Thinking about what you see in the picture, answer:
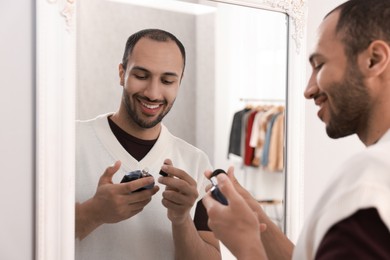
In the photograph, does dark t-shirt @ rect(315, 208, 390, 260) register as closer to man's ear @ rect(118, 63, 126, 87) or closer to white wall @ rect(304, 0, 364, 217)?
man's ear @ rect(118, 63, 126, 87)

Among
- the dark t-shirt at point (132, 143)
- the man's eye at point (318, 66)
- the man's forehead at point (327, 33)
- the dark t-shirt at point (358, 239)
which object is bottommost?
the dark t-shirt at point (358, 239)

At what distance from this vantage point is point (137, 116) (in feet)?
4.66

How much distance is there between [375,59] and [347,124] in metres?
0.15

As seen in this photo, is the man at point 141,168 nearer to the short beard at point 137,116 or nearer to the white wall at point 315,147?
the short beard at point 137,116

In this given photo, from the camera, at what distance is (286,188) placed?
1828 mm

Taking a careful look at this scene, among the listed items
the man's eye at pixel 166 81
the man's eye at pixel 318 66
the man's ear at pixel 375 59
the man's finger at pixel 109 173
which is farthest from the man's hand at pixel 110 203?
the man's ear at pixel 375 59

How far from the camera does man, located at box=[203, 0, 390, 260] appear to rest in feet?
2.44

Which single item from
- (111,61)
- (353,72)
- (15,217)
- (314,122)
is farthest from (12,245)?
(314,122)

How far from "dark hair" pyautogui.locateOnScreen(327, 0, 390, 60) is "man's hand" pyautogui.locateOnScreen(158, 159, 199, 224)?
0.66 metres

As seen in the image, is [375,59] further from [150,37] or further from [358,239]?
[150,37]

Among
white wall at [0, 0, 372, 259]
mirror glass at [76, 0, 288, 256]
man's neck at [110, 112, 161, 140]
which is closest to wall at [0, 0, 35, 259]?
white wall at [0, 0, 372, 259]

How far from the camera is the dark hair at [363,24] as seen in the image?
0.97m

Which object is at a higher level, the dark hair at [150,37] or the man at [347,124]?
the dark hair at [150,37]

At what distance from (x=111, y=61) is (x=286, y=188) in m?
0.82
